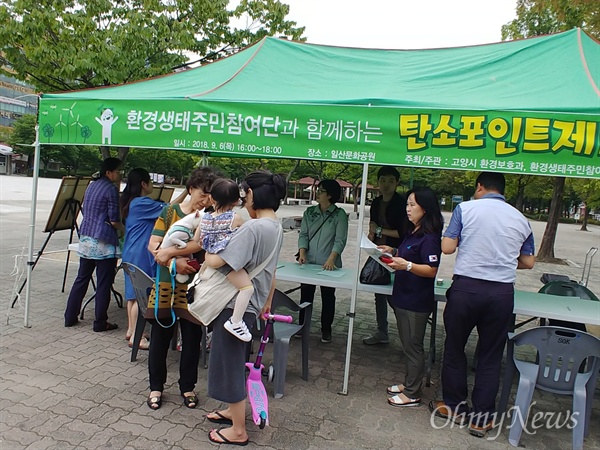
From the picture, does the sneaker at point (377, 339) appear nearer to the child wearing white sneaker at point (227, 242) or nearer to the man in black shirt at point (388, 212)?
the man in black shirt at point (388, 212)

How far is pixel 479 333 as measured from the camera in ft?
9.91

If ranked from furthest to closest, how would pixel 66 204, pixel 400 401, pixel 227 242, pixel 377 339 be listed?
pixel 66 204 → pixel 377 339 → pixel 400 401 → pixel 227 242

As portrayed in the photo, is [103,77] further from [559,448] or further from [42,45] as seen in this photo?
[559,448]

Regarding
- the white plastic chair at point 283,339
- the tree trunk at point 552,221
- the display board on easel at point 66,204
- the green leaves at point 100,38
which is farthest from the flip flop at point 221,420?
the tree trunk at point 552,221

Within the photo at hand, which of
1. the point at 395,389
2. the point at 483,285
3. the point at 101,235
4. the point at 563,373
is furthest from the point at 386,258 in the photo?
the point at 101,235

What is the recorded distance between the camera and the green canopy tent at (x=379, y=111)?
9.50ft

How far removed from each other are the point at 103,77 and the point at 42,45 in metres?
1.05

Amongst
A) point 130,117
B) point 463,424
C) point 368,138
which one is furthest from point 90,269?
point 463,424

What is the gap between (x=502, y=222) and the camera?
289 cm

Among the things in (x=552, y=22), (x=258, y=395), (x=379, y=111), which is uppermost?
(x=552, y=22)

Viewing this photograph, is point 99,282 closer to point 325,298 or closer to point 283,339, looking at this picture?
point 283,339

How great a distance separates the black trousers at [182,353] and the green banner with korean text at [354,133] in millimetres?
1340

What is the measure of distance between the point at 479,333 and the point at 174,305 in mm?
2115

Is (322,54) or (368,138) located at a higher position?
(322,54)
